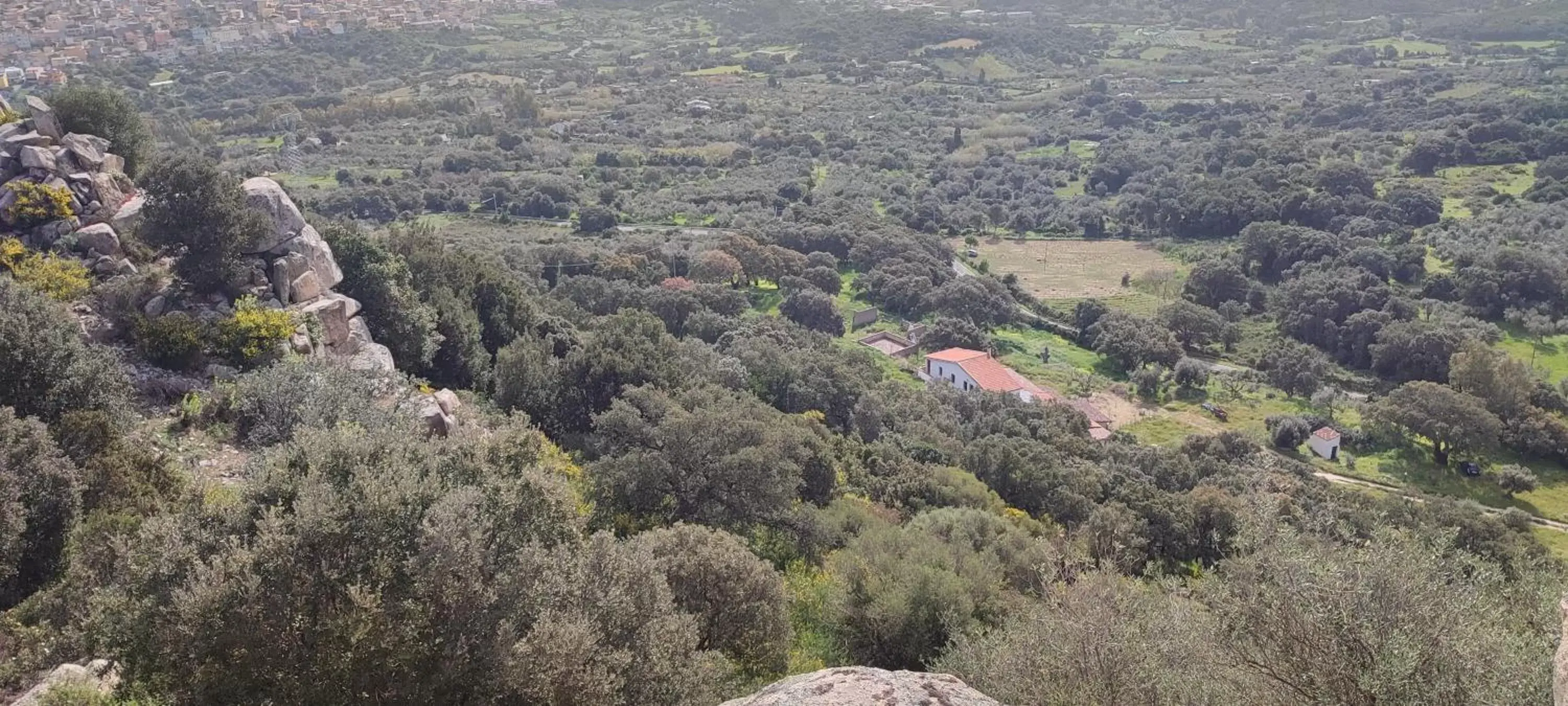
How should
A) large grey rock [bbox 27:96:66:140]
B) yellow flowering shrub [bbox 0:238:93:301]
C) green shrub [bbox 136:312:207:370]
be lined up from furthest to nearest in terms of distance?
large grey rock [bbox 27:96:66:140] → green shrub [bbox 136:312:207:370] → yellow flowering shrub [bbox 0:238:93:301]

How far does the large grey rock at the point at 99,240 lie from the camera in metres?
19.4

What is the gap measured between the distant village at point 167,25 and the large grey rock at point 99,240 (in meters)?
70.4

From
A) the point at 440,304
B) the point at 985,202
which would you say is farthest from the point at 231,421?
the point at 985,202

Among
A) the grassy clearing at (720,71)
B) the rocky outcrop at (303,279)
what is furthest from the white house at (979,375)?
the grassy clearing at (720,71)

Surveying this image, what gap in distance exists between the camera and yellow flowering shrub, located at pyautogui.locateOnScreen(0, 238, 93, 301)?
17.7m

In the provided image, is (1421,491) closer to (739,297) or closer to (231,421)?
(739,297)

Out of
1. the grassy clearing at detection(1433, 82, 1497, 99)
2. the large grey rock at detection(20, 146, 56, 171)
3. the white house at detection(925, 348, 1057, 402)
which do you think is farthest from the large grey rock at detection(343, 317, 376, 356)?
the grassy clearing at detection(1433, 82, 1497, 99)

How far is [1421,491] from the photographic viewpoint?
36250 millimetres

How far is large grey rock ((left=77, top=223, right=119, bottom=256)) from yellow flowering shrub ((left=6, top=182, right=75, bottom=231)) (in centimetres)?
62

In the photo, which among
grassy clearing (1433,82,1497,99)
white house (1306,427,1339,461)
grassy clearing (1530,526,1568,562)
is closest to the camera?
grassy clearing (1530,526,1568,562)

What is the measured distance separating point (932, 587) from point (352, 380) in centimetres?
1081

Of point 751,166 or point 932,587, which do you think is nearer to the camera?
point 932,587

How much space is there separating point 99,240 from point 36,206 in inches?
55.5

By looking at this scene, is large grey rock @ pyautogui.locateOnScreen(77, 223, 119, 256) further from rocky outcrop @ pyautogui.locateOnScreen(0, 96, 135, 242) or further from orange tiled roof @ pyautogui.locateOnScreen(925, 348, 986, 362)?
orange tiled roof @ pyautogui.locateOnScreen(925, 348, 986, 362)
